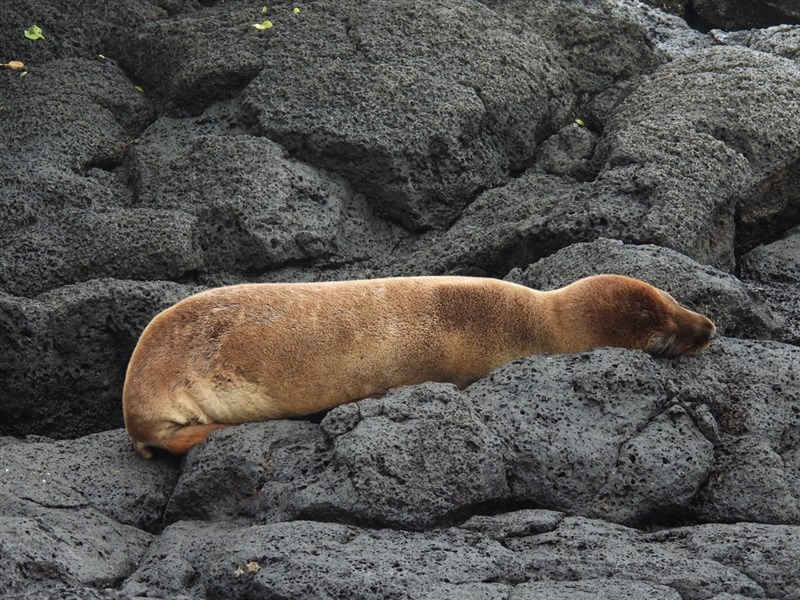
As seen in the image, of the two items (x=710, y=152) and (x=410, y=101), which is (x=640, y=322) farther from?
(x=410, y=101)

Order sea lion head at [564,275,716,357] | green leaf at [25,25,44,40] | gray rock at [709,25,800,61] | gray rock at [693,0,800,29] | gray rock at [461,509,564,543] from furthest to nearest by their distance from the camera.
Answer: gray rock at [693,0,800,29] → gray rock at [709,25,800,61] → green leaf at [25,25,44,40] → sea lion head at [564,275,716,357] → gray rock at [461,509,564,543]

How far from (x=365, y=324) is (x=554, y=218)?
89.6 inches

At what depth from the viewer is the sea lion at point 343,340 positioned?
6.82 m

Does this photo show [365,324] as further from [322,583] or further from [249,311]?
[322,583]

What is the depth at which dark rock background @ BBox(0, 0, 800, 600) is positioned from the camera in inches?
226

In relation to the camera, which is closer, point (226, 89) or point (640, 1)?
point (226, 89)

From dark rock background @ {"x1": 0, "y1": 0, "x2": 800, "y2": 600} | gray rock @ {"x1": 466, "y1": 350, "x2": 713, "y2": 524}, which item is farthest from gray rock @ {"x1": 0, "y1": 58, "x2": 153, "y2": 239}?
gray rock @ {"x1": 466, "y1": 350, "x2": 713, "y2": 524}

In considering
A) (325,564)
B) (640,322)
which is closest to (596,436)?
(640,322)

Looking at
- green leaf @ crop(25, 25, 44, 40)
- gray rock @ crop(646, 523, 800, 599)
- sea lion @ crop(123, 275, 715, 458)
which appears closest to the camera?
gray rock @ crop(646, 523, 800, 599)

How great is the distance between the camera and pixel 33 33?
10.2 metres

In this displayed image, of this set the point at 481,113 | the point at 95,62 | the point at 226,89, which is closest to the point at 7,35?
the point at 95,62

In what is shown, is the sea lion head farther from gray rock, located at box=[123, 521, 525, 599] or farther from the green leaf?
the green leaf

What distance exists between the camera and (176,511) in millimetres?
6496

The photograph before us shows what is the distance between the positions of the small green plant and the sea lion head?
5.49 meters
